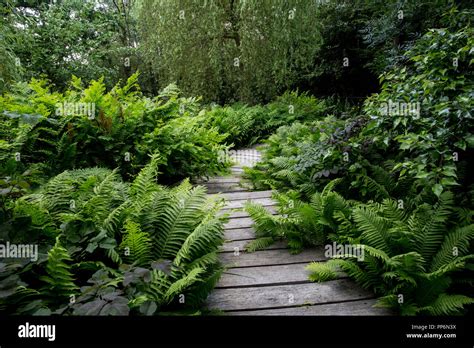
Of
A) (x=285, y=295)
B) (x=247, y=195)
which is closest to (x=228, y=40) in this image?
(x=247, y=195)

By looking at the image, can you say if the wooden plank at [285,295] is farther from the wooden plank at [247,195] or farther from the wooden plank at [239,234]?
the wooden plank at [247,195]

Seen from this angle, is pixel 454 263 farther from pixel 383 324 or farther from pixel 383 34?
pixel 383 34

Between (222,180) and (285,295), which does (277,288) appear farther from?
(222,180)

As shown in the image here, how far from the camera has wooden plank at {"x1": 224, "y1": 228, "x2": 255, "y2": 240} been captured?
3.75 meters

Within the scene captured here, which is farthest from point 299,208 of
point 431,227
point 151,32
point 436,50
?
point 151,32

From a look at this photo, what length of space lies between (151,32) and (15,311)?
31.0ft

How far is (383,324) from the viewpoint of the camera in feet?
7.73

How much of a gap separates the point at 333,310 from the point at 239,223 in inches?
66.2

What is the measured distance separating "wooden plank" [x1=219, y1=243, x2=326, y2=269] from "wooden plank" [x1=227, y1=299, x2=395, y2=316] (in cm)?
62

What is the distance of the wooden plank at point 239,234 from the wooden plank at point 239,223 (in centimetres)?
8

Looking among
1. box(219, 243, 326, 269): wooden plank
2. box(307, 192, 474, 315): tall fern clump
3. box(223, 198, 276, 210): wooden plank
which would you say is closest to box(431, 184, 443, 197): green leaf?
box(307, 192, 474, 315): tall fern clump

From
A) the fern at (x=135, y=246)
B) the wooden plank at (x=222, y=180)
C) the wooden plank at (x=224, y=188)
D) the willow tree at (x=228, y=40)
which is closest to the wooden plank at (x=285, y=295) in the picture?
the fern at (x=135, y=246)

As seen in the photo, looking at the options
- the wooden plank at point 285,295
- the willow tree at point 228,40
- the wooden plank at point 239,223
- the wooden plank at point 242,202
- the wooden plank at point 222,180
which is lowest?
the wooden plank at point 285,295

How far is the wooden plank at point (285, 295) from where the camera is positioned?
268 centimetres
